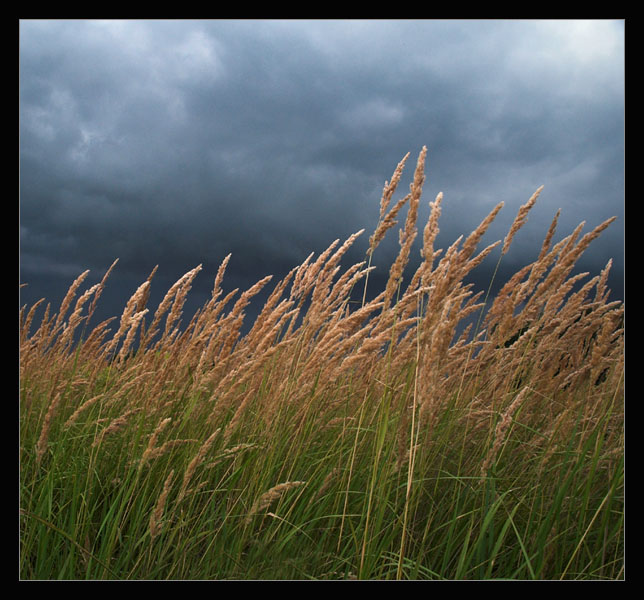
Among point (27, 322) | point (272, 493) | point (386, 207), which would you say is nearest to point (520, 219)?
point (386, 207)

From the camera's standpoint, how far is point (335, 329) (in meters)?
1.54

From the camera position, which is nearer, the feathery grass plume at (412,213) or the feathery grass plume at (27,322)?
the feathery grass plume at (412,213)

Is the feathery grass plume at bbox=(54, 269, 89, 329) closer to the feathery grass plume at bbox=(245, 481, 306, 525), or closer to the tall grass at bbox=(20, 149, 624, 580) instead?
the tall grass at bbox=(20, 149, 624, 580)

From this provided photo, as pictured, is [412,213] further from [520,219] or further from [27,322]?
[27,322]

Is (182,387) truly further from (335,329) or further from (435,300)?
(435,300)

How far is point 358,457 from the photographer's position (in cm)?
186

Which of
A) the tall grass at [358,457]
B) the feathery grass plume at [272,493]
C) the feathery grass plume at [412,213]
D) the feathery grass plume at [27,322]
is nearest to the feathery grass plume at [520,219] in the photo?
the tall grass at [358,457]

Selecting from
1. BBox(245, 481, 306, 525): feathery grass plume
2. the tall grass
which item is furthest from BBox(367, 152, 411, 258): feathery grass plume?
BBox(245, 481, 306, 525): feathery grass plume

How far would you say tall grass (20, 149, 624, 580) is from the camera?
1421 millimetres

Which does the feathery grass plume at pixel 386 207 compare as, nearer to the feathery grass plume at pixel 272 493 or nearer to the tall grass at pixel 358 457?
the tall grass at pixel 358 457

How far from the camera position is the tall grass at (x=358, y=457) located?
4.66 feet

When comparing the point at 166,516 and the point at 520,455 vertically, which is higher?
the point at 520,455
